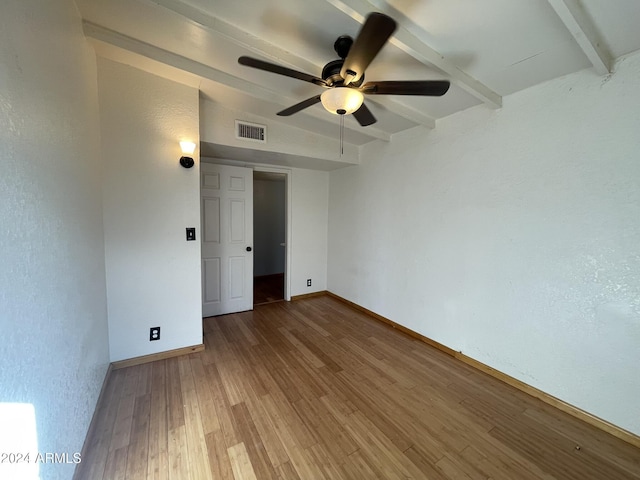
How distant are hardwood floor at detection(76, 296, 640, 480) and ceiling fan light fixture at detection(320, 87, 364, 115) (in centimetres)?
214

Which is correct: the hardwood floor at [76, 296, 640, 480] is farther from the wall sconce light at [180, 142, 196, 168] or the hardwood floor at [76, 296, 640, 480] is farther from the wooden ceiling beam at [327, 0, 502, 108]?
the wooden ceiling beam at [327, 0, 502, 108]

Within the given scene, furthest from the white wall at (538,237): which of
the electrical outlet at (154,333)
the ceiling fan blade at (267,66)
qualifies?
the electrical outlet at (154,333)

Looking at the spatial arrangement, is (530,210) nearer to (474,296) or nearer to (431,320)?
(474,296)

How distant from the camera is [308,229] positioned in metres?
4.27

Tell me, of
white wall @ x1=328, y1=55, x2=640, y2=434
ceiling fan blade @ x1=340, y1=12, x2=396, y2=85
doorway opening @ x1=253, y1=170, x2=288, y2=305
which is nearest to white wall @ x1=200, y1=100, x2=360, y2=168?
white wall @ x1=328, y1=55, x2=640, y2=434

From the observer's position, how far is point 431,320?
2.80m

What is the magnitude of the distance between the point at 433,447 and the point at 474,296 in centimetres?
140

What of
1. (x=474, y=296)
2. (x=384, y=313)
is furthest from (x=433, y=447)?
(x=384, y=313)

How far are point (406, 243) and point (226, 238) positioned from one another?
2.48 metres

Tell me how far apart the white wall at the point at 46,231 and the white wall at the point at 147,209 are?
0.36 meters

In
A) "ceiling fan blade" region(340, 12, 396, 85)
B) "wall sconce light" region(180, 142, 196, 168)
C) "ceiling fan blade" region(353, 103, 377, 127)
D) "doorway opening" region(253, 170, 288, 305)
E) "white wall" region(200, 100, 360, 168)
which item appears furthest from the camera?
"doorway opening" region(253, 170, 288, 305)

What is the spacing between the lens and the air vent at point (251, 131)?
2.79 meters

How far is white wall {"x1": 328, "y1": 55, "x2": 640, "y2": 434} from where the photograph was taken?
5.34 ft

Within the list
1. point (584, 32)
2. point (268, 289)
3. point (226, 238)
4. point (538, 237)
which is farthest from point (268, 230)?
point (584, 32)
